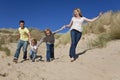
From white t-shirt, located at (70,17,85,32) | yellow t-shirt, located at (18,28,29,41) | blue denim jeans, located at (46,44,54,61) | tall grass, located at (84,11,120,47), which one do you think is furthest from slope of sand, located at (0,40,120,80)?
tall grass, located at (84,11,120,47)

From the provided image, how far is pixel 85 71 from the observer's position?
10.2m

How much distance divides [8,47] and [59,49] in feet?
11.8

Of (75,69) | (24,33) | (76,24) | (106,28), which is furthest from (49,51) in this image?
(106,28)

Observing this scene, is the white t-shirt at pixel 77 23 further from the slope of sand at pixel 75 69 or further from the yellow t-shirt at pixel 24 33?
the yellow t-shirt at pixel 24 33

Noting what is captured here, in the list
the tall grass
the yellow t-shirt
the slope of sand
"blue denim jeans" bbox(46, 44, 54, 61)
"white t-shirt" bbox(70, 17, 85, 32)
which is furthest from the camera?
the tall grass

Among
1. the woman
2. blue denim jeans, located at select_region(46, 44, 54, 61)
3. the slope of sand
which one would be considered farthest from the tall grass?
the woman

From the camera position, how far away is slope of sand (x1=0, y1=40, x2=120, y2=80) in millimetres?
9492

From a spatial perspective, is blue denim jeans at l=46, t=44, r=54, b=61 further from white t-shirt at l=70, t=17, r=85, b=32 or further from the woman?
white t-shirt at l=70, t=17, r=85, b=32

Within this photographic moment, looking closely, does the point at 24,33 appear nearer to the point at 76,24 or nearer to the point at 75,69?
the point at 76,24

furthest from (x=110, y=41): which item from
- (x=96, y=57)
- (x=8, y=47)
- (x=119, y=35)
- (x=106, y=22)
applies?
(x=8, y=47)

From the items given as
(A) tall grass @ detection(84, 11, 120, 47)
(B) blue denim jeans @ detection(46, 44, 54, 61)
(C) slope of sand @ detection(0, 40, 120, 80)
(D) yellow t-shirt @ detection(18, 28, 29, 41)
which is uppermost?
(A) tall grass @ detection(84, 11, 120, 47)

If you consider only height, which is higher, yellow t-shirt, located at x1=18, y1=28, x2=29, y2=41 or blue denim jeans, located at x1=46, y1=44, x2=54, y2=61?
yellow t-shirt, located at x1=18, y1=28, x2=29, y2=41

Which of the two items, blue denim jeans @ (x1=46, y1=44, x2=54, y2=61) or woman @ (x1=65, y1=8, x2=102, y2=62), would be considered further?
blue denim jeans @ (x1=46, y1=44, x2=54, y2=61)

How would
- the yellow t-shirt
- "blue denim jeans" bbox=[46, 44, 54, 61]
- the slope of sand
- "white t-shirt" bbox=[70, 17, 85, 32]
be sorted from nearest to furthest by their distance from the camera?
the slope of sand < "white t-shirt" bbox=[70, 17, 85, 32] < "blue denim jeans" bbox=[46, 44, 54, 61] < the yellow t-shirt
